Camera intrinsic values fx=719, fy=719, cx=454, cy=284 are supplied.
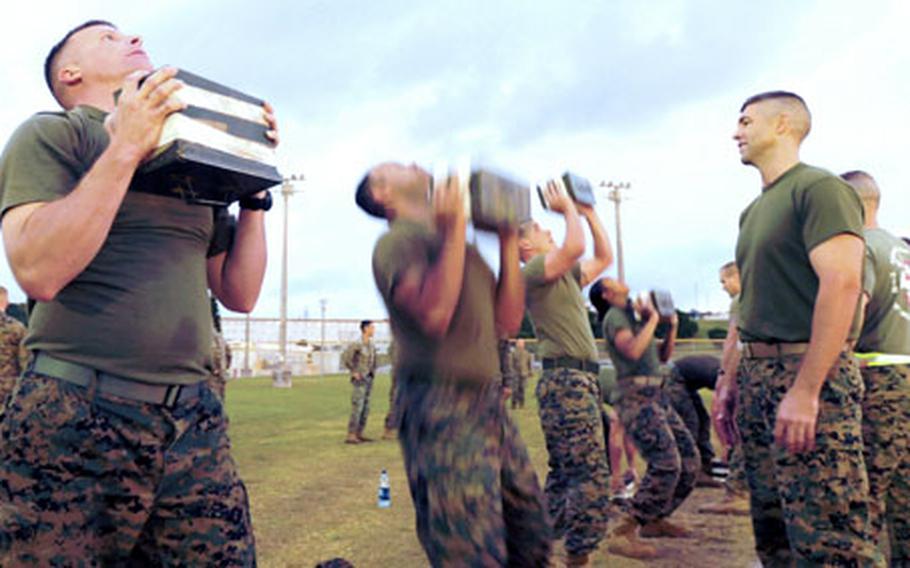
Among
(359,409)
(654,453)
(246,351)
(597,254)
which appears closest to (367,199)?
(597,254)

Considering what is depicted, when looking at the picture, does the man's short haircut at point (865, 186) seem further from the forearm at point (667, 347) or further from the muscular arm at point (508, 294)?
the forearm at point (667, 347)

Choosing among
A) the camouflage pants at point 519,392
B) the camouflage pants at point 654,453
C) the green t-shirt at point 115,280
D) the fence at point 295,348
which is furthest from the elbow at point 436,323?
the fence at point 295,348

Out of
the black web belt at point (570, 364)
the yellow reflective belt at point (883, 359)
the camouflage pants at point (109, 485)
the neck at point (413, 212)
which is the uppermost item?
the neck at point (413, 212)

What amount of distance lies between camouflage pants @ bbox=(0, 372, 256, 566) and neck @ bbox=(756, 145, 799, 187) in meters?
2.72

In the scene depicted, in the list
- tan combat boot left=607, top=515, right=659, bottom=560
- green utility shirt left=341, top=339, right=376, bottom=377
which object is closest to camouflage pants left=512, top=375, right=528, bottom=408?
green utility shirt left=341, top=339, right=376, bottom=377

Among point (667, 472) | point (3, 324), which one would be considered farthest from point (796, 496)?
point (3, 324)

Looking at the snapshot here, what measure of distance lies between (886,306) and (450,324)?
2777mm

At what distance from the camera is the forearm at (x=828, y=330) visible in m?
2.88

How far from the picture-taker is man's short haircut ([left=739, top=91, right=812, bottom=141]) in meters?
3.40

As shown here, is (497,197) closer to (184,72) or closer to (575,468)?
(184,72)

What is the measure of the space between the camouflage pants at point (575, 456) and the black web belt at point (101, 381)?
3.13 m

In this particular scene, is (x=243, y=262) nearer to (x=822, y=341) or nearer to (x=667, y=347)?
(x=822, y=341)

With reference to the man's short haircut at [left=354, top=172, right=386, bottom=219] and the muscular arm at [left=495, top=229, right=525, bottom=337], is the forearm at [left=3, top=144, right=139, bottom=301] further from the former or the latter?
the muscular arm at [left=495, top=229, right=525, bottom=337]

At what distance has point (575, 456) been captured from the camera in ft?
15.5
